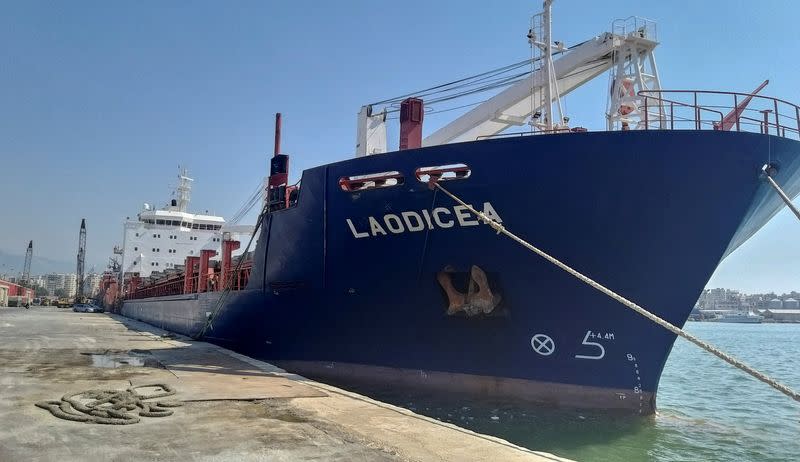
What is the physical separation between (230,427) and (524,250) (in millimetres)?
4711

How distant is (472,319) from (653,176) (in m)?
3.27

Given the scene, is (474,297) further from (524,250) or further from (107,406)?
(107,406)

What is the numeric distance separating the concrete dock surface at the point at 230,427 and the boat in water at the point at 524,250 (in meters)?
1.94

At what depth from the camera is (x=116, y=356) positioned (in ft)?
35.8

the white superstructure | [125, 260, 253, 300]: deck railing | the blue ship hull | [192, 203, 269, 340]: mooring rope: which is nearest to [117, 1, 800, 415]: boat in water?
the blue ship hull

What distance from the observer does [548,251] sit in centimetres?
796

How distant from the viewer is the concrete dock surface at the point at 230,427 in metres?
4.37

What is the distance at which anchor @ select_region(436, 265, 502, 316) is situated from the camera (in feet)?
27.0

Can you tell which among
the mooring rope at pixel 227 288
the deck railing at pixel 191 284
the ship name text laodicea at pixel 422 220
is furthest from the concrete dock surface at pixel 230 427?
the deck railing at pixel 191 284

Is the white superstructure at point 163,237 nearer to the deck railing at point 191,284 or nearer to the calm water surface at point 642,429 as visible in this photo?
the deck railing at point 191,284

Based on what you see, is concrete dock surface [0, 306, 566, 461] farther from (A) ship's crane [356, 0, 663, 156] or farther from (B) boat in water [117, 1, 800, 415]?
(A) ship's crane [356, 0, 663, 156]

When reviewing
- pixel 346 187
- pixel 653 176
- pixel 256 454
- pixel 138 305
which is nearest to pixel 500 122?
pixel 346 187

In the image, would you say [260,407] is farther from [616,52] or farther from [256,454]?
[616,52]

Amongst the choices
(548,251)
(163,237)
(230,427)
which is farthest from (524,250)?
(163,237)
